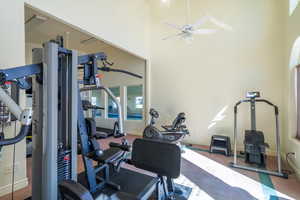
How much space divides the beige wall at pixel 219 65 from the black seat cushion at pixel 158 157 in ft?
11.3

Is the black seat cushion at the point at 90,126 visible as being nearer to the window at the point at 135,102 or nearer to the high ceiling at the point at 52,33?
the high ceiling at the point at 52,33

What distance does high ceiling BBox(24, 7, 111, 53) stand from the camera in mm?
4155

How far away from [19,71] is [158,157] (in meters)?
1.39

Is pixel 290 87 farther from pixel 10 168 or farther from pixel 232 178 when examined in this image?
pixel 10 168

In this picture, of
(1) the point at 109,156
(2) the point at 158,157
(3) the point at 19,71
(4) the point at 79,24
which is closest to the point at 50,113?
(3) the point at 19,71

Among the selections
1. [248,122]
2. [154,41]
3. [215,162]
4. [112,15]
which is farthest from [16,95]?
[248,122]

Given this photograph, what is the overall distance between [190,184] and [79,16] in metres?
3.72

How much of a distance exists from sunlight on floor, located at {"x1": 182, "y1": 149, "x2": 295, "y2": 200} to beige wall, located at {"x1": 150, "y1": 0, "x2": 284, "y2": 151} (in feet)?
4.10

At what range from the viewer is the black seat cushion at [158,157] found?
1345mm

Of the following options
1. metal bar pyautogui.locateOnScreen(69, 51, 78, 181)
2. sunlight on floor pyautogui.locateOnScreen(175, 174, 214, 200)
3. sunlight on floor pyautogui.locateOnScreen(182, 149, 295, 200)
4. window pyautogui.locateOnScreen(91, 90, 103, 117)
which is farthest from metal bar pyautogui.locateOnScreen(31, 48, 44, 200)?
window pyautogui.locateOnScreen(91, 90, 103, 117)

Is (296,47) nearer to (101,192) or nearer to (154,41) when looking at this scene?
(154,41)

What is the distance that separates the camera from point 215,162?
11.0ft

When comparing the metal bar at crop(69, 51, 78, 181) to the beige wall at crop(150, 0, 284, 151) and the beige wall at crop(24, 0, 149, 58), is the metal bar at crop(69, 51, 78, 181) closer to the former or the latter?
the beige wall at crop(24, 0, 149, 58)

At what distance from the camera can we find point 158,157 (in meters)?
1.44
